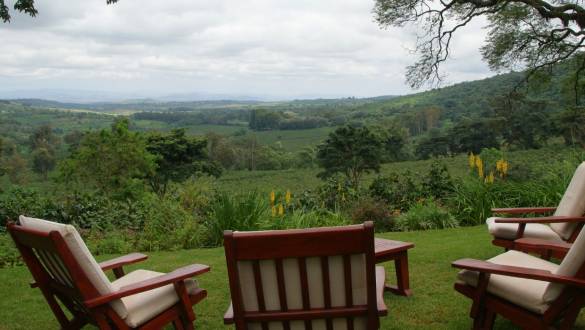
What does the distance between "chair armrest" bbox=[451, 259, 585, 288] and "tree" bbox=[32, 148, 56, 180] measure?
42.5 m

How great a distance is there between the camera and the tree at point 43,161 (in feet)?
134

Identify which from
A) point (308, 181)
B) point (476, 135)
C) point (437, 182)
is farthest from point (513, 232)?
point (308, 181)

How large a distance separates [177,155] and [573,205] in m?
27.4

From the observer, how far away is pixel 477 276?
3457 millimetres

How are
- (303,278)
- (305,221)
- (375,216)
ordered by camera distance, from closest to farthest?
(303,278)
(305,221)
(375,216)

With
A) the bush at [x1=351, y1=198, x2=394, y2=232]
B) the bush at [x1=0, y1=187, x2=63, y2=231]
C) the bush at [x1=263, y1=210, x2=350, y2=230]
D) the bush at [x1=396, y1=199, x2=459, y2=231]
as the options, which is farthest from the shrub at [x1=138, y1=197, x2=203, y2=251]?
the bush at [x1=396, y1=199, x2=459, y2=231]

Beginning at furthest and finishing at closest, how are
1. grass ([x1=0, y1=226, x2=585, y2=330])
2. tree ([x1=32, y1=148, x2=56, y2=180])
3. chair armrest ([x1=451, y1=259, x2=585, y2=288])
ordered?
tree ([x1=32, y1=148, x2=56, y2=180]), grass ([x1=0, y1=226, x2=585, y2=330]), chair armrest ([x1=451, y1=259, x2=585, y2=288])

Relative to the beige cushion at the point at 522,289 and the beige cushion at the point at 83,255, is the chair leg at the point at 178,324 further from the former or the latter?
the beige cushion at the point at 522,289

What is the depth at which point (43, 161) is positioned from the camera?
41281mm

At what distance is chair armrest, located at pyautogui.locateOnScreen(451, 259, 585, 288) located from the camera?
9.44 feet

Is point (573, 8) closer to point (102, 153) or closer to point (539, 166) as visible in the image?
point (539, 166)

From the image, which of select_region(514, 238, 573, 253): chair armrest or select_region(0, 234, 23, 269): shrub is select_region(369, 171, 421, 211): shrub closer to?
select_region(514, 238, 573, 253): chair armrest

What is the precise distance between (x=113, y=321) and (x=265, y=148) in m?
50.7

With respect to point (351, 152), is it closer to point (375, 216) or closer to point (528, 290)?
point (375, 216)
